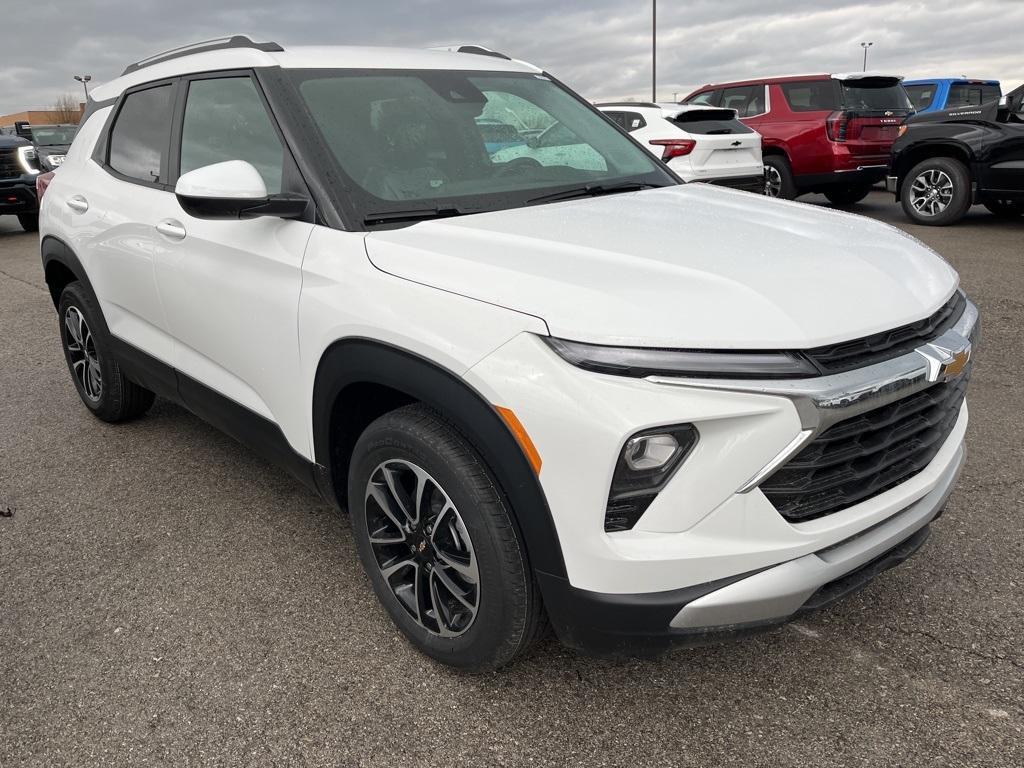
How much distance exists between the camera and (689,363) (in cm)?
174

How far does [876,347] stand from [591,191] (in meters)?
1.26

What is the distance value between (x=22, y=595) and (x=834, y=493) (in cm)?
269

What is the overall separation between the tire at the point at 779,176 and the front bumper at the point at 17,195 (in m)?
11.0

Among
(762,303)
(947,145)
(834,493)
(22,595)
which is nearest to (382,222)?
(762,303)

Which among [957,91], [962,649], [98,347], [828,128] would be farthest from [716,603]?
[957,91]

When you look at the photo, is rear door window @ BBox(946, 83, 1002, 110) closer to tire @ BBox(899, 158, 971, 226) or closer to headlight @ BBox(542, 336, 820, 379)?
tire @ BBox(899, 158, 971, 226)

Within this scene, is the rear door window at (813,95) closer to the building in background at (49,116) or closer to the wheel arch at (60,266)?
the wheel arch at (60,266)

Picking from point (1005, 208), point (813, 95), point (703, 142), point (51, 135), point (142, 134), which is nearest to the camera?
point (142, 134)

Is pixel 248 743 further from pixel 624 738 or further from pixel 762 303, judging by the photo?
pixel 762 303

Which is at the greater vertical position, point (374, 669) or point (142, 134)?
point (142, 134)

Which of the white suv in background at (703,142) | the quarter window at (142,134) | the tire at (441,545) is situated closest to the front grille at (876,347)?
the tire at (441,545)

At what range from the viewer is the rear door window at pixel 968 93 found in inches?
556

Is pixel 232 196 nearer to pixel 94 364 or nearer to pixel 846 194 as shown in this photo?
pixel 94 364

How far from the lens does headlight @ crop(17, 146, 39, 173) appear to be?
41.9 feet
